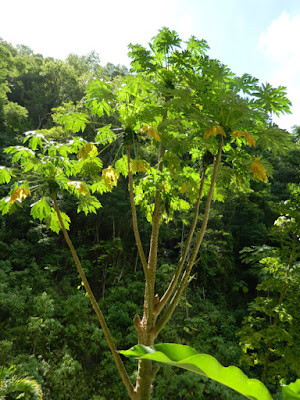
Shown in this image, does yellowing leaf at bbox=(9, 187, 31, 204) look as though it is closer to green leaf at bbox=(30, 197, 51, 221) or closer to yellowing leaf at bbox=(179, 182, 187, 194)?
green leaf at bbox=(30, 197, 51, 221)

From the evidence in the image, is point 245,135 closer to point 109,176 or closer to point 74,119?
point 109,176

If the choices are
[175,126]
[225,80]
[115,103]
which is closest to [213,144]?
[175,126]

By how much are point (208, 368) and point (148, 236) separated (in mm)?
8871

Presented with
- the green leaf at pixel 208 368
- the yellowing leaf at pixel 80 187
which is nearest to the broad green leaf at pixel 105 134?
the yellowing leaf at pixel 80 187

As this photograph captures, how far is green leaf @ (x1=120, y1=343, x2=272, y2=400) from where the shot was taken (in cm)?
36

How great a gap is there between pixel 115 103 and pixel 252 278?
9212 mm

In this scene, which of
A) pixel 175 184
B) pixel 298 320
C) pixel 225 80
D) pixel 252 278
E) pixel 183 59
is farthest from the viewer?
pixel 252 278

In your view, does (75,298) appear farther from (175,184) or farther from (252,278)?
(252,278)

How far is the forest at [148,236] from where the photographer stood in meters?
1.84

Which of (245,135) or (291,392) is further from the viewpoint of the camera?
(245,135)

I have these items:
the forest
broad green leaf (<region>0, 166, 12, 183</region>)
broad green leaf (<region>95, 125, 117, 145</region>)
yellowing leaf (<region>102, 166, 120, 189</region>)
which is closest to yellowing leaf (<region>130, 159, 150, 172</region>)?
the forest

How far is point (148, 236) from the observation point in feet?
30.1

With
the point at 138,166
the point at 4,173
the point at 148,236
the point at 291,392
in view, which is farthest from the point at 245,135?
the point at 148,236

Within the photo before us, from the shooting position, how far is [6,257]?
7844mm
